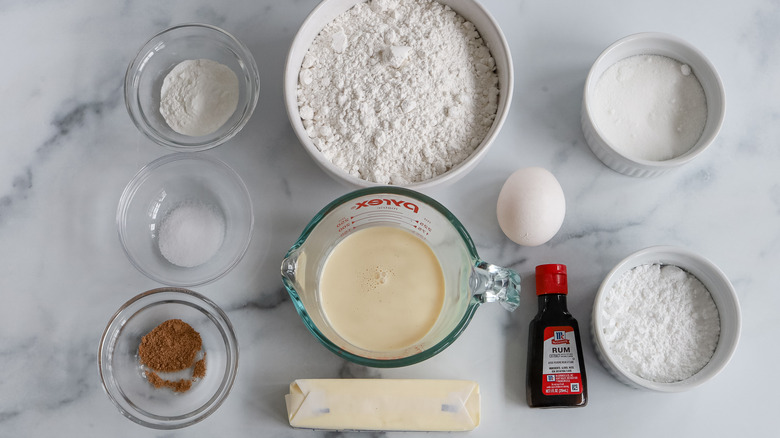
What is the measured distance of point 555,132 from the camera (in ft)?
4.45

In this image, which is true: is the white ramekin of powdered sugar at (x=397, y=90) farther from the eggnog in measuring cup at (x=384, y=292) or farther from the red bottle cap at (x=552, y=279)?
the red bottle cap at (x=552, y=279)

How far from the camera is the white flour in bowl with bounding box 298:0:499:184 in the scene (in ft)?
3.98

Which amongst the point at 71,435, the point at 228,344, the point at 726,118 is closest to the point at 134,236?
the point at 228,344

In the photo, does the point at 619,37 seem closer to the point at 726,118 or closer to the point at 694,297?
the point at 726,118

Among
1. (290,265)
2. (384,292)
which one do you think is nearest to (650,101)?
(384,292)

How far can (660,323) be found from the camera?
4.01ft

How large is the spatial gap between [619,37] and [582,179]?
329 millimetres

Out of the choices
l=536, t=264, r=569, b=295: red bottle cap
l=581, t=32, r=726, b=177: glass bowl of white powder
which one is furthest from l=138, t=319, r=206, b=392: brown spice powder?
l=581, t=32, r=726, b=177: glass bowl of white powder

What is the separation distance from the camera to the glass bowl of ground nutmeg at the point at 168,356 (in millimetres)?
1271

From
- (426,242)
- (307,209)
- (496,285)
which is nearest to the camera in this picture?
(496,285)

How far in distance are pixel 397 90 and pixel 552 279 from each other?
47 cm

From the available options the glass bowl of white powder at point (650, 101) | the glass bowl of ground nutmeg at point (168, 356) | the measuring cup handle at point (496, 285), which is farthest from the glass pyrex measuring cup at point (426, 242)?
the glass bowl of white powder at point (650, 101)

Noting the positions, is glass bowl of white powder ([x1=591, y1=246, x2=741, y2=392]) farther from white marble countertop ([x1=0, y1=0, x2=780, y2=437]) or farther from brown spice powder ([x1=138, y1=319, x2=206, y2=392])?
brown spice powder ([x1=138, y1=319, x2=206, y2=392])

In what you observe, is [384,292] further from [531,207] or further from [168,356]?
[168,356]
